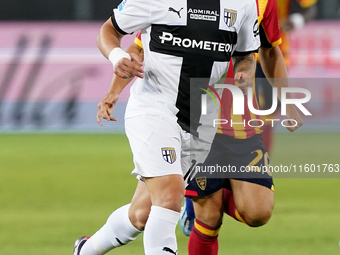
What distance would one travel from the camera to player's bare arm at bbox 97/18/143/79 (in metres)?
2.77

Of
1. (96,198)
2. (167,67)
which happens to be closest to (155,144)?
(167,67)

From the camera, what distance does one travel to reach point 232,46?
321 cm

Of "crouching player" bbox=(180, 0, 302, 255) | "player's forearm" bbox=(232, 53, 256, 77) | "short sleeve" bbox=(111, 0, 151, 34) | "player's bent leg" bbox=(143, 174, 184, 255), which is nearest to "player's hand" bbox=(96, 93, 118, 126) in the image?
"short sleeve" bbox=(111, 0, 151, 34)

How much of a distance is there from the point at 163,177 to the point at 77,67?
731 cm

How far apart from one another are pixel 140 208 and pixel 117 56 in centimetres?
83

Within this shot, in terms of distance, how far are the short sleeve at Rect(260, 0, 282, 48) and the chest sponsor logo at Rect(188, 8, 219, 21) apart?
1.98ft

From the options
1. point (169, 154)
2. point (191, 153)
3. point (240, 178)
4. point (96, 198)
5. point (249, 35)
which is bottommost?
point (96, 198)

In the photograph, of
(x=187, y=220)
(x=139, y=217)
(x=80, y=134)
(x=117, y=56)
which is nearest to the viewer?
(x=117, y=56)

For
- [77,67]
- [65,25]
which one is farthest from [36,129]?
[65,25]

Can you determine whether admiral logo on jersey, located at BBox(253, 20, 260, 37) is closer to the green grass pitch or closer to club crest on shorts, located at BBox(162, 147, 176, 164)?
club crest on shorts, located at BBox(162, 147, 176, 164)

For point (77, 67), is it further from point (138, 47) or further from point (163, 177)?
point (163, 177)

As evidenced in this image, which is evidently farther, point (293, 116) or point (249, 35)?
point (293, 116)

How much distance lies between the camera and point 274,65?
3744mm

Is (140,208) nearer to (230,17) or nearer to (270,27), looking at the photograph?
(230,17)
